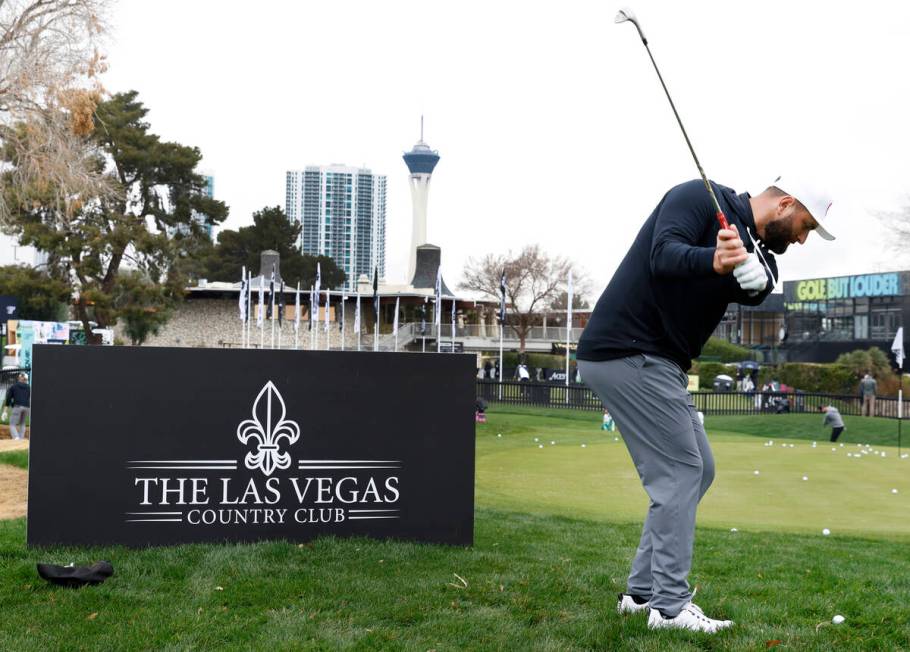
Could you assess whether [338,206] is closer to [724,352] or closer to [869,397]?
[724,352]

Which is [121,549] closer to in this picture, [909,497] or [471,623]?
[471,623]

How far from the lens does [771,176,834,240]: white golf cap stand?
4055 mm

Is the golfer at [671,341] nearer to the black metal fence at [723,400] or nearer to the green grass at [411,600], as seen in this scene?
the green grass at [411,600]

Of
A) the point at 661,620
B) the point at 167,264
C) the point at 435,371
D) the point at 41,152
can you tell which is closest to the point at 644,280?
the point at 661,620

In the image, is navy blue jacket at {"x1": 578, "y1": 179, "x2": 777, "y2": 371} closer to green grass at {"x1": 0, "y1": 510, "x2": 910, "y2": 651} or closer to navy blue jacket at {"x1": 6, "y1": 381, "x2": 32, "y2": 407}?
green grass at {"x1": 0, "y1": 510, "x2": 910, "y2": 651}

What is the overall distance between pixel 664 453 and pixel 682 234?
38.1 inches

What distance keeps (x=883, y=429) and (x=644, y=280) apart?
25968mm

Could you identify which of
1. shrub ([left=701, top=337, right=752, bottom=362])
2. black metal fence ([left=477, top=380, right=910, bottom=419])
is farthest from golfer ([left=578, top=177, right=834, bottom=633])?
shrub ([left=701, top=337, right=752, bottom=362])

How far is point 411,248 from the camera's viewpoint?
114 meters

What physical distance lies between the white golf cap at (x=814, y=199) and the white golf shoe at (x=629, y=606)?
70.1 inches

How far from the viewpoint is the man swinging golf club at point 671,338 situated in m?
4.11

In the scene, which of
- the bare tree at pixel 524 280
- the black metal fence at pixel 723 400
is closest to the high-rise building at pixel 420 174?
the bare tree at pixel 524 280

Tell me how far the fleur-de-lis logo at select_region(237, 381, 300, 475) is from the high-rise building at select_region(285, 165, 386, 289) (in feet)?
527

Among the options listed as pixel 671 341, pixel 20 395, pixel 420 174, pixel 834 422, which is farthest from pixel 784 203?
pixel 420 174
